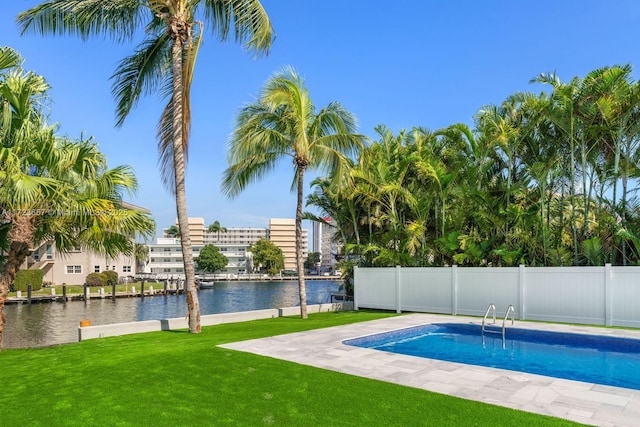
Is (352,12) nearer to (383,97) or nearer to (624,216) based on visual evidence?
(383,97)

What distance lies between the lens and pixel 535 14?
42.8 ft

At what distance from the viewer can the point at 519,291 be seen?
41.4ft

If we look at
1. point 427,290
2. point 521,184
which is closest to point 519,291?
point 427,290

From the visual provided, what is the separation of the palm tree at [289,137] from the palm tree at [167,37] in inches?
74.2

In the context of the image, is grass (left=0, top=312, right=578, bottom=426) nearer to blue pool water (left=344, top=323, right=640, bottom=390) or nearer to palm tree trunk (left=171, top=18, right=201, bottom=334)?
palm tree trunk (left=171, top=18, right=201, bottom=334)

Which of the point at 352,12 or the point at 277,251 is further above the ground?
the point at 352,12

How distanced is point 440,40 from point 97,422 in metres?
14.6

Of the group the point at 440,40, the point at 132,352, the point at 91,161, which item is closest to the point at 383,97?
the point at 440,40

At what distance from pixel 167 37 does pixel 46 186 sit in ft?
16.5

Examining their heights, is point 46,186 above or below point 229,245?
above

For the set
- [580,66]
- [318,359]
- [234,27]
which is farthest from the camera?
[580,66]

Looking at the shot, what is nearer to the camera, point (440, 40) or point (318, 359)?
point (318, 359)

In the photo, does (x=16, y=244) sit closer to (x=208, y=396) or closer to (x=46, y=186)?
(x=46, y=186)

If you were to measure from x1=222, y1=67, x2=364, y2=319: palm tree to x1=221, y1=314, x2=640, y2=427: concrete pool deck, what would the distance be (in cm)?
536
